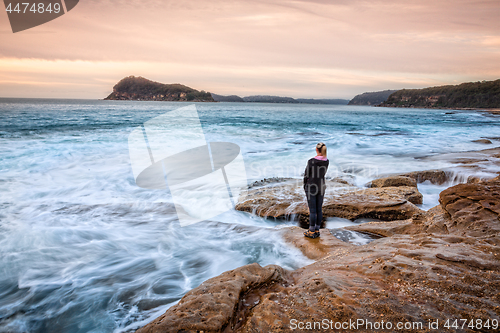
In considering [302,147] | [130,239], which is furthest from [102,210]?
[302,147]

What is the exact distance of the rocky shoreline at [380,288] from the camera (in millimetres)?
2092

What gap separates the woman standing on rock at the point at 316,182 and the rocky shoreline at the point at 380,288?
0.72 metres

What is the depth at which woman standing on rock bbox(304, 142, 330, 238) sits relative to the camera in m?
4.63

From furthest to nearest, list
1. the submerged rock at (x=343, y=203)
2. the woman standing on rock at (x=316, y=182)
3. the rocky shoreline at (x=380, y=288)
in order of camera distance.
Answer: the submerged rock at (x=343, y=203), the woman standing on rock at (x=316, y=182), the rocky shoreline at (x=380, y=288)

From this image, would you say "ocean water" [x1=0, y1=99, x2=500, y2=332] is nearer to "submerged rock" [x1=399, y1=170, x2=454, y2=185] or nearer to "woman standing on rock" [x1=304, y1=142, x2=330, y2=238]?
"submerged rock" [x1=399, y1=170, x2=454, y2=185]

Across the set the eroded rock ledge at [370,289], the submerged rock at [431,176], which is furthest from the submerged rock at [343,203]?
the submerged rock at [431,176]

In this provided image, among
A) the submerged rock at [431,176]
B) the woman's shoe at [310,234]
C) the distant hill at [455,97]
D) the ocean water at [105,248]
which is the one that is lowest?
the ocean water at [105,248]

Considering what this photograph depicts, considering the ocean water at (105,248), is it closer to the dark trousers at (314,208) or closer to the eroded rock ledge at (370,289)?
the dark trousers at (314,208)

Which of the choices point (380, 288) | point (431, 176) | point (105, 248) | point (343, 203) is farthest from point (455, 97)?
point (105, 248)

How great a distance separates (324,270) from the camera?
10.2 ft

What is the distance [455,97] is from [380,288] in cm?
14333

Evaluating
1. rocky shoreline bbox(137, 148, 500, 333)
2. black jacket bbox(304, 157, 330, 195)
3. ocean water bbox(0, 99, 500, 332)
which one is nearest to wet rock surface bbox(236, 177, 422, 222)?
ocean water bbox(0, 99, 500, 332)

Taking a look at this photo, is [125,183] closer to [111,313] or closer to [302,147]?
[111,313]

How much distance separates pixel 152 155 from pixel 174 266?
12159 millimetres
